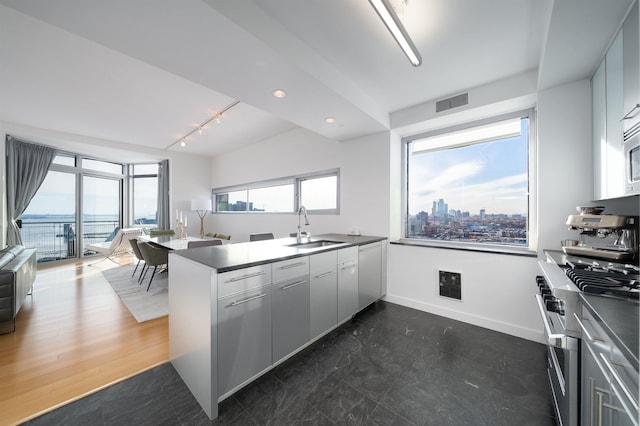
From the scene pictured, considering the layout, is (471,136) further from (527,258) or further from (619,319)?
(619,319)

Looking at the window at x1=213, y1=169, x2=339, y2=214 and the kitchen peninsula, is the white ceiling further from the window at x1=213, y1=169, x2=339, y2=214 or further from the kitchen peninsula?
the kitchen peninsula

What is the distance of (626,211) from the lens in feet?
5.80

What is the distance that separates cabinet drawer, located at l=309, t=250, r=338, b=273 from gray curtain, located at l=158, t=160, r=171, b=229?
19.1 feet

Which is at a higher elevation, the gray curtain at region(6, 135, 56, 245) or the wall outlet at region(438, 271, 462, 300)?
the gray curtain at region(6, 135, 56, 245)

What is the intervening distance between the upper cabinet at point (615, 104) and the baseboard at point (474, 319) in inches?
56.4

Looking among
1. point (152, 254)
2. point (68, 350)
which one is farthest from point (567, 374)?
point (152, 254)

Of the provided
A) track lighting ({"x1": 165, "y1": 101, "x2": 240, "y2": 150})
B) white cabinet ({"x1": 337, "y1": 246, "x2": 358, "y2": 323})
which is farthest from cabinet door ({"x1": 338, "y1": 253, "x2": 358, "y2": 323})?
track lighting ({"x1": 165, "y1": 101, "x2": 240, "y2": 150})

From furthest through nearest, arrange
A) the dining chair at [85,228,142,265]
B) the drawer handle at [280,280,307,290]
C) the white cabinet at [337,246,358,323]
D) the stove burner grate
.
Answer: the dining chair at [85,228,142,265] → the white cabinet at [337,246,358,323] → the drawer handle at [280,280,307,290] → the stove burner grate

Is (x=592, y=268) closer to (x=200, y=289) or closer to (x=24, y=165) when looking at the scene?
(x=200, y=289)

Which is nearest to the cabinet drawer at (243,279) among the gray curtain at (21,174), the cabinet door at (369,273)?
the cabinet door at (369,273)

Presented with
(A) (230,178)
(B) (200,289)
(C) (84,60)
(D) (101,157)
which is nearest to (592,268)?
(B) (200,289)

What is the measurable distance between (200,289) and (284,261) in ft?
2.00

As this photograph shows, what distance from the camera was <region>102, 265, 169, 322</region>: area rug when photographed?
9.41 ft

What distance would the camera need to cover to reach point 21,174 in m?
4.70
